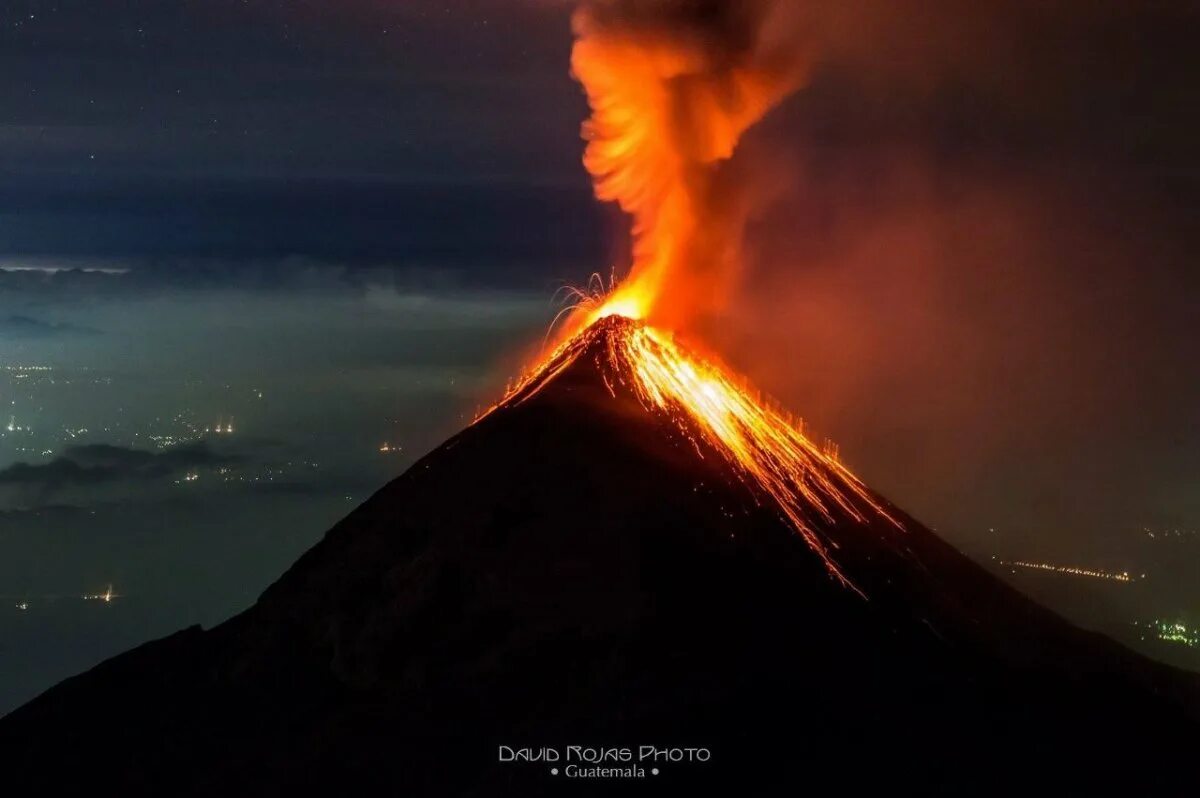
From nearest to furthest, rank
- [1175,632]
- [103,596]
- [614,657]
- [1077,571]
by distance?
[614,657] → [1175,632] → [1077,571] → [103,596]

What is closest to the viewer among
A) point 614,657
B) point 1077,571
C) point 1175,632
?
point 614,657

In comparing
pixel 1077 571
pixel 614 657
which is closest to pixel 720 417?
pixel 614 657

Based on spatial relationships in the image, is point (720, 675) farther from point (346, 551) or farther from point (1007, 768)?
point (346, 551)

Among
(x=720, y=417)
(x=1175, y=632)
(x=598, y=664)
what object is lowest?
(x=598, y=664)

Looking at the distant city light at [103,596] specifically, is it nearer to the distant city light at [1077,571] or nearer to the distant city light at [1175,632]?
the distant city light at [1077,571]

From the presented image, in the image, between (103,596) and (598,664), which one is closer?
(598,664)

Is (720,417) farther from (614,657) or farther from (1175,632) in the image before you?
(1175,632)

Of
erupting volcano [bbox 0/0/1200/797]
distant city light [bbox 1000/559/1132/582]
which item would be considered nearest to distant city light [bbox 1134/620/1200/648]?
distant city light [bbox 1000/559/1132/582]
